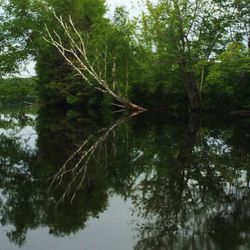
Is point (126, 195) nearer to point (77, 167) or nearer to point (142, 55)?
point (77, 167)

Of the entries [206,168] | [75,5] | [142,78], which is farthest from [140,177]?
[75,5]

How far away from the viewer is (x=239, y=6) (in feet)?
107

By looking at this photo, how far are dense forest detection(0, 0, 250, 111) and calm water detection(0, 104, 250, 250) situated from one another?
41.3ft

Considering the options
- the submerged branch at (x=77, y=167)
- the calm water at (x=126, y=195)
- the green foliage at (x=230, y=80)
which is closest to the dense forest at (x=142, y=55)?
the green foliage at (x=230, y=80)

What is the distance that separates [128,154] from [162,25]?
62.1ft

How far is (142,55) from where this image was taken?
38938mm

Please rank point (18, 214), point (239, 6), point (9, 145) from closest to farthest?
point (18, 214), point (9, 145), point (239, 6)

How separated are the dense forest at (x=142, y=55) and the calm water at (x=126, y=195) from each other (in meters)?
12.6

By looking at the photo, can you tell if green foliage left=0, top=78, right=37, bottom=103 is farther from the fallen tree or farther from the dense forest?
the fallen tree

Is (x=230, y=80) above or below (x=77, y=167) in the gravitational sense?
above

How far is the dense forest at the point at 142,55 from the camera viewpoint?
32875 millimetres

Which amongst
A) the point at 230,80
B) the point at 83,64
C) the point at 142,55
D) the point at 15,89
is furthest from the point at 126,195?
the point at 15,89

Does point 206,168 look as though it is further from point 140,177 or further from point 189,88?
point 189,88

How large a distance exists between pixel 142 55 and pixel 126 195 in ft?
95.0
